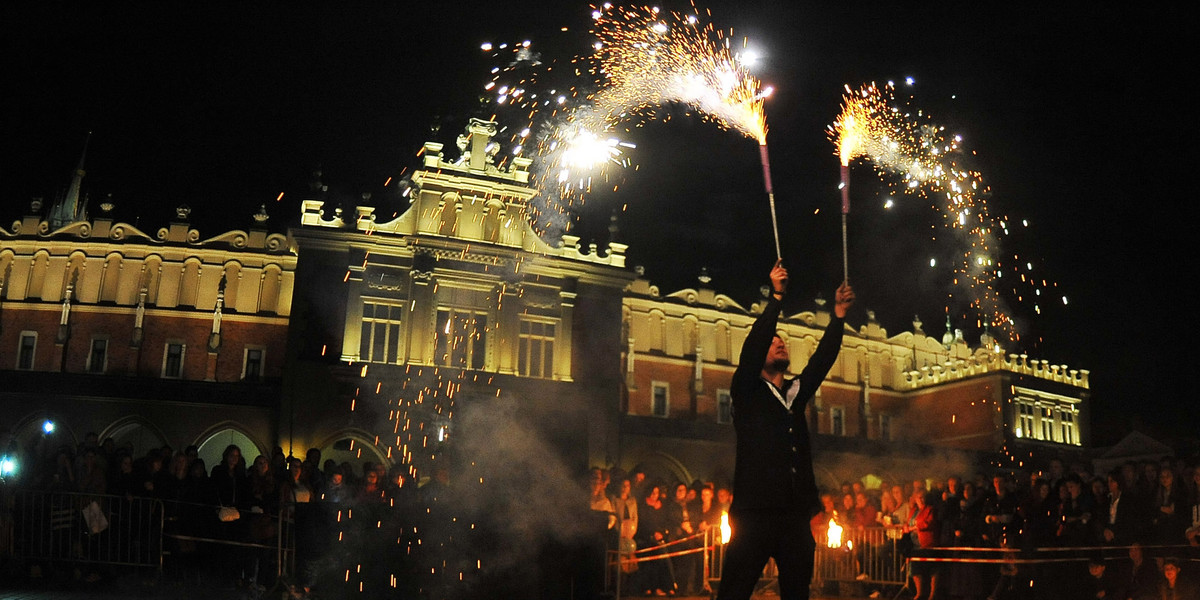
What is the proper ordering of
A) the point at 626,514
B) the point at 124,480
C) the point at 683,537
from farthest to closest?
the point at 683,537, the point at 626,514, the point at 124,480

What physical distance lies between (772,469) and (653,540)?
8.96 m

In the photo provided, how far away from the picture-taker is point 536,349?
90.9ft

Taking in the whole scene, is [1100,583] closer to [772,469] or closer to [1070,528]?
[1070,528]

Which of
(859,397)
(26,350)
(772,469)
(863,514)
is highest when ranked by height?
(859,397)

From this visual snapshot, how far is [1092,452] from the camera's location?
3931cm

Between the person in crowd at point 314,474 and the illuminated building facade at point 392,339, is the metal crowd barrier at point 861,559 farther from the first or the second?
the illuminated building facade at point 392,339

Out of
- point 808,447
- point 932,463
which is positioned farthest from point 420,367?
point 808,447

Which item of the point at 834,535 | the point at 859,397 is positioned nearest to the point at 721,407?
the point at 859,397

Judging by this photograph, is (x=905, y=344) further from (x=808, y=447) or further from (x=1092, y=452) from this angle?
(x=808, y=447)

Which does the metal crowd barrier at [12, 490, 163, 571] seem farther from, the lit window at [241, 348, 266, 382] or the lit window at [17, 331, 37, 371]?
the lit window at [17, 331, 37, 371]

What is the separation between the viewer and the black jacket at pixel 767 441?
5.25 metres

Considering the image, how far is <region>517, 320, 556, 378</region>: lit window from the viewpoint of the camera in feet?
90.4

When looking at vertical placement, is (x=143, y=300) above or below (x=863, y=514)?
above

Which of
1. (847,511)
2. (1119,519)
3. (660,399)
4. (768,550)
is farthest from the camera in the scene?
(660,399)
